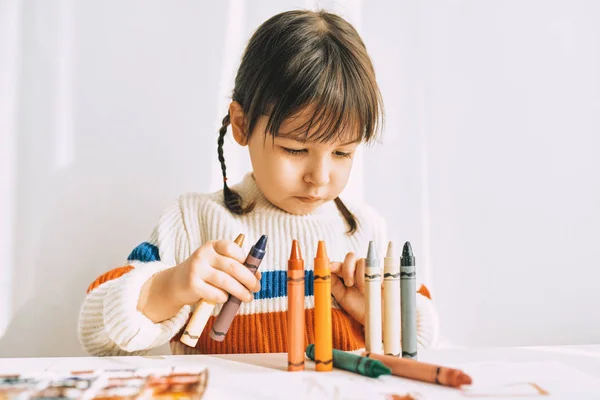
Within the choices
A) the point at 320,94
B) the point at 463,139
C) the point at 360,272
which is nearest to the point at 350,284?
the point at 360,272

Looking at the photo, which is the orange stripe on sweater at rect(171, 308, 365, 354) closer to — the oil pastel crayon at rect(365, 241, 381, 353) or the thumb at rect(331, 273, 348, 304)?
the thumb at rect(331, 273, 348, 304)

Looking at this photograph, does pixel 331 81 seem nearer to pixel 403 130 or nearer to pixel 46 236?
pixel 403 130

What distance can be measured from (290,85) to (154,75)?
42 cm

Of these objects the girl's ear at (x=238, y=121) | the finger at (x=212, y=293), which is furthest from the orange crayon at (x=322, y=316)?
the girl's ear at (x=238, y=121)

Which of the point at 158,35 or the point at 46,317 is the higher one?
the point at 158,35

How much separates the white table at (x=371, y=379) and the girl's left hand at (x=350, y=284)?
0.43 ft

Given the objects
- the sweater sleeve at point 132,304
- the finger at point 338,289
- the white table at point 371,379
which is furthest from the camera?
the finger at point 338,289

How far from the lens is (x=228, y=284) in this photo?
0.68 meters

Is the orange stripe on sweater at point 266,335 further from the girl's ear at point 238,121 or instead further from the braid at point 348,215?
the girl's ear at point 238,121

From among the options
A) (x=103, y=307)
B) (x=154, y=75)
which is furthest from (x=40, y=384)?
(x=154, y=75)

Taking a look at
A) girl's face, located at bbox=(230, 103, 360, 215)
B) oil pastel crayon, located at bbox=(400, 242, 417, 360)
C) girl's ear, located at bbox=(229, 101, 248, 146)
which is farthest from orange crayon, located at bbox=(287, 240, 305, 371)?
girl's ear, located at bbox=(229, 101, 248, 146)

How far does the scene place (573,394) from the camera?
0.56m

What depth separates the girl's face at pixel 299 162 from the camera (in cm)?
84

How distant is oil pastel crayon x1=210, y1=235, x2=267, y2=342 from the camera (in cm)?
67
